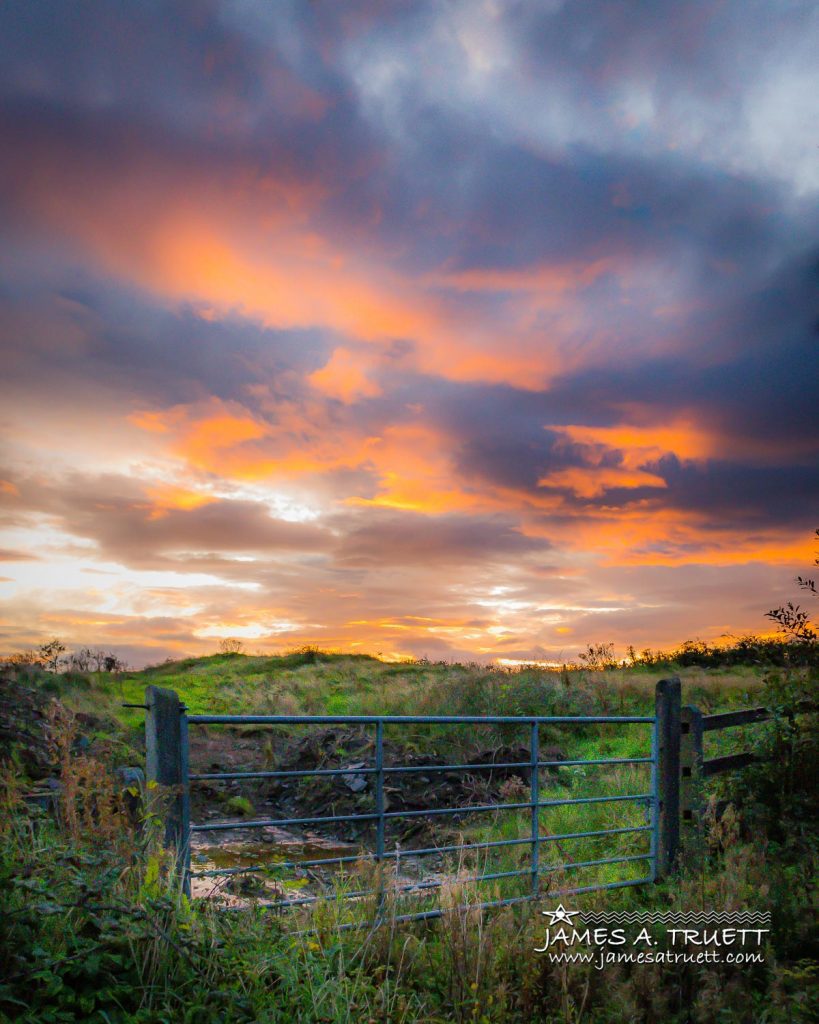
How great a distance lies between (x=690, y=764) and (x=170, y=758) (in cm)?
570

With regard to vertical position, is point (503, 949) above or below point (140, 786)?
below

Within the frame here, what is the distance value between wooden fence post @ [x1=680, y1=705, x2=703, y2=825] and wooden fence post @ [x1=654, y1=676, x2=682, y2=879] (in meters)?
0.06

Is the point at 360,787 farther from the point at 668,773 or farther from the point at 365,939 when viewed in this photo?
the point at 365,939

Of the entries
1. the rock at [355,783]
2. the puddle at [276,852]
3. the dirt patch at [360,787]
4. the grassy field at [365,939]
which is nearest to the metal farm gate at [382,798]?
the grassy field at [365,939]

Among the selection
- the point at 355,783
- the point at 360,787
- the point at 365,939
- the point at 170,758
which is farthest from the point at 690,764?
the point at 355,783

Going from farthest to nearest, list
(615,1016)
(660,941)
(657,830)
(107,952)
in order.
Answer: (657,830), (660,941), (615,1016), (107,952)

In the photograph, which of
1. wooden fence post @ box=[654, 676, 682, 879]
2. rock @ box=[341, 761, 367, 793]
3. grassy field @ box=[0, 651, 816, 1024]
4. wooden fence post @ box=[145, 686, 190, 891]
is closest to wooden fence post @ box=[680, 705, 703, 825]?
wooden fence post @ box=[654, 676, 682, 879]

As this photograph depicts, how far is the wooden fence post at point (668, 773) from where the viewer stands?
8438mm

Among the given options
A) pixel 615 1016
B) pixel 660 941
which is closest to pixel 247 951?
pixel 615 1016

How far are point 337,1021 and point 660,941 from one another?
10.2 ft

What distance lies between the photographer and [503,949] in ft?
17.0

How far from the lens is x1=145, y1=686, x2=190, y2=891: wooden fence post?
515cm

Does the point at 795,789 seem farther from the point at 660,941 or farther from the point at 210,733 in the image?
the point at 210,733

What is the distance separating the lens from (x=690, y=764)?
342 inches
